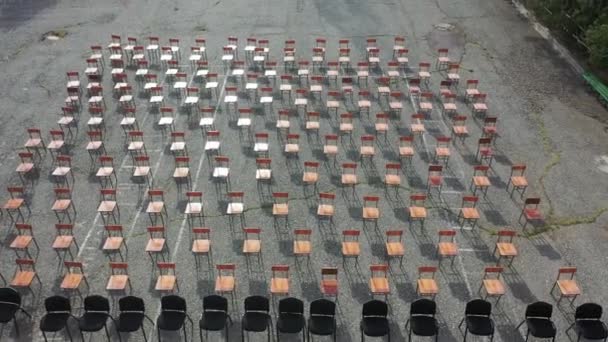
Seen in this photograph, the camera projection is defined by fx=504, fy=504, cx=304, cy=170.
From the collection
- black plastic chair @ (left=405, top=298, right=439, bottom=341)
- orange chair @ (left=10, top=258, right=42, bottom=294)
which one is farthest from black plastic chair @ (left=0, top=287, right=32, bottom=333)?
black plastic chair @ (left=405, top=298, right=439, bottom=341)

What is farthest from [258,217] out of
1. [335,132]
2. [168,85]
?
[168,85]

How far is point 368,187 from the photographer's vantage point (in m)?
14.8

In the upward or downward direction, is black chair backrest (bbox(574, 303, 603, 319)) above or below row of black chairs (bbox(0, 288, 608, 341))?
above

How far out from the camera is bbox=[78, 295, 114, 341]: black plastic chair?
9828 millimetres

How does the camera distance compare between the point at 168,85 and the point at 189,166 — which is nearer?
the point at 189,166

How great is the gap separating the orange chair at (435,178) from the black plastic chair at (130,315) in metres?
8.51

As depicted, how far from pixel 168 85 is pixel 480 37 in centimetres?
1475

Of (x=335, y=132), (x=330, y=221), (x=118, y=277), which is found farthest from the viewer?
(x=335, y=132)

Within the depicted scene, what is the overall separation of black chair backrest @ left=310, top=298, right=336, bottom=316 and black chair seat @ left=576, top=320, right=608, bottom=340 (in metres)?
4.83

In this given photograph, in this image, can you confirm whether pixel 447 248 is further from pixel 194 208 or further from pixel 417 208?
pixel 194 208

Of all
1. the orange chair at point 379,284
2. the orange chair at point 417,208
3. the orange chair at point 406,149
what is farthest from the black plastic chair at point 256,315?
the orange chair at point 406,149

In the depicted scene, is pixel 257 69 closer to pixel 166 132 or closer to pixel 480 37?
pixel 166 132

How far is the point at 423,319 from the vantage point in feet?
33.0

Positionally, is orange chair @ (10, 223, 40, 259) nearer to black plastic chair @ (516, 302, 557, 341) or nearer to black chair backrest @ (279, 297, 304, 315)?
black chair backrest @ (279, 297, 304, 315)
